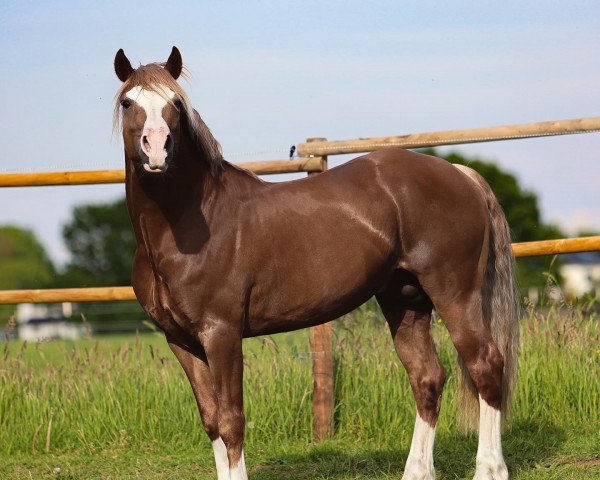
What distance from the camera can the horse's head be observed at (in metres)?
3.72

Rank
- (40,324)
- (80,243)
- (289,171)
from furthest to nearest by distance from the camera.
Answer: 1. (80,243)
2. (40,324)
3. (289,171)

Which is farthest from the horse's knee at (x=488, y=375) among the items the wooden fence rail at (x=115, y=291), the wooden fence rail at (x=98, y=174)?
the wooden fence rail at (x=98, y=174)

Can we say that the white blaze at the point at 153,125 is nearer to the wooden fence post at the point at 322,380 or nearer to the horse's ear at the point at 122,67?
the horse's ear at the point at 122,67

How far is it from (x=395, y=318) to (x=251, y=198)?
1.17m

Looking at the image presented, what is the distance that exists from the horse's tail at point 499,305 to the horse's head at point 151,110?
171cm

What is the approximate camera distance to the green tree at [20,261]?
174 feet

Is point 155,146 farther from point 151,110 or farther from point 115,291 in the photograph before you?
point 115,291

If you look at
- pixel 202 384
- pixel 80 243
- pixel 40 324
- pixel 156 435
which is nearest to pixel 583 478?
pixel 202 384

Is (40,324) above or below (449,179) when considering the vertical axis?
below

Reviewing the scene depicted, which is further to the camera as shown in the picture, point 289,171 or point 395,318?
point 289,171

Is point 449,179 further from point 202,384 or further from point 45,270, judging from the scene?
point 45,270

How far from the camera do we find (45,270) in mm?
56406

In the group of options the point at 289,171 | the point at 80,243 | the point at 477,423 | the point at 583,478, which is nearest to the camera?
the point at 583,478

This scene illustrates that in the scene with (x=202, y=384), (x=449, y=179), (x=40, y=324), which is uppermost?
(x=449, y=179)
